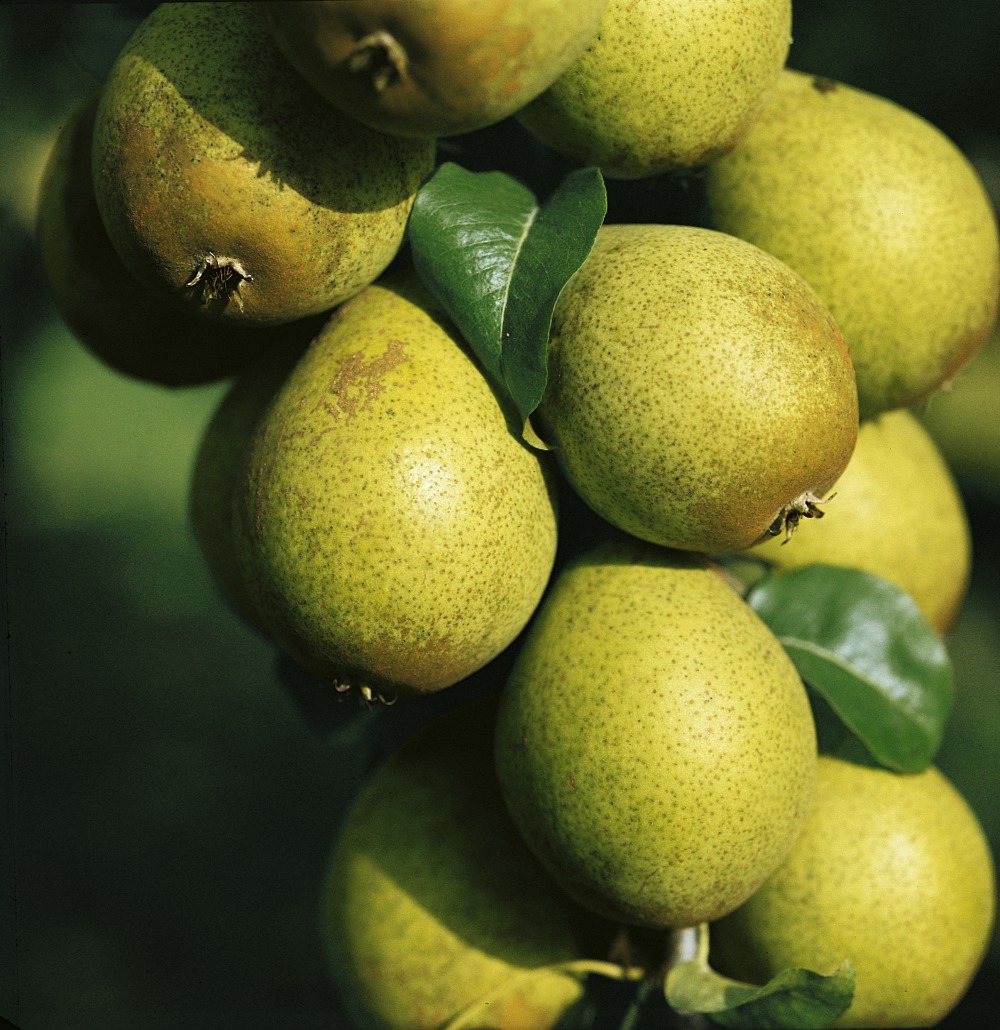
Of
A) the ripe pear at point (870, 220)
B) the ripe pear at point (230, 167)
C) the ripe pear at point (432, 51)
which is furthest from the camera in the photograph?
the ripe pear at point (870, 220)

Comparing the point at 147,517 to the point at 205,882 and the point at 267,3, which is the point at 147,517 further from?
the point at 267,3

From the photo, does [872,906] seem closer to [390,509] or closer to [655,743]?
[655,743]

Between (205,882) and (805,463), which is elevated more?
(805,463)

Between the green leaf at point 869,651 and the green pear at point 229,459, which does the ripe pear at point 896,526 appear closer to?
the green leaf at point 869,651

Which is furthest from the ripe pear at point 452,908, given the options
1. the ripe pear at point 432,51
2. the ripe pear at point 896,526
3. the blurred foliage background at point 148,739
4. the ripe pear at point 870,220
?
the blurred foliage background at point 148,739

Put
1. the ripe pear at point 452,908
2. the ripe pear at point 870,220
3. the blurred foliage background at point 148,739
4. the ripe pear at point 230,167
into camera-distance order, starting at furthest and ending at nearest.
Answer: the blurred foliage background at point 148,739 → the ripe pear at point 452,908 → the ripe pear at point 870,220 → the ripe pear at point 230,167

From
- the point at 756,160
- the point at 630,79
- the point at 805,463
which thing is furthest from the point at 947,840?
the point at 630,79
